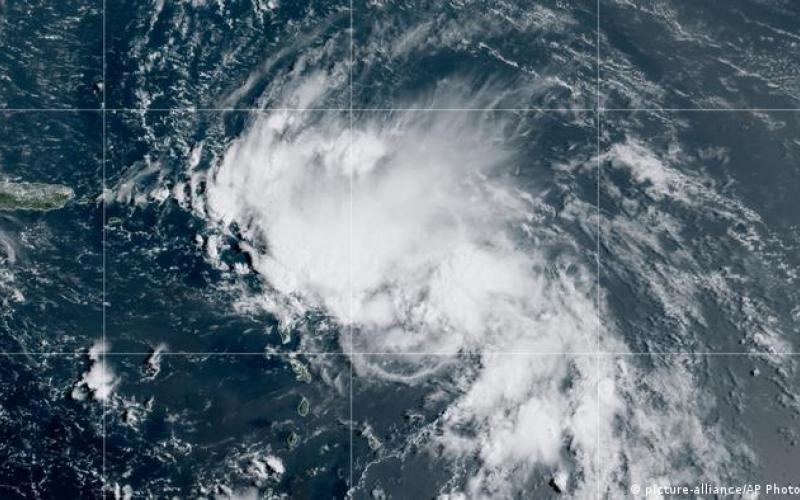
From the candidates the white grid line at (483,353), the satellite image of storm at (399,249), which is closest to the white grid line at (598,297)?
the satellite image of storm at (399,249)

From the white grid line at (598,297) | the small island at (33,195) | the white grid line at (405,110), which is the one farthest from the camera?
the small island at (33,195)

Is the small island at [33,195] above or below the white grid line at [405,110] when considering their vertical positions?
below

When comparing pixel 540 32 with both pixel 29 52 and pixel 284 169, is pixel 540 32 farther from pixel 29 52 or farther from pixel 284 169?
pixel 29 52

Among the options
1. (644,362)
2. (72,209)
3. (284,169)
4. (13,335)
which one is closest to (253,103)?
(284,169)

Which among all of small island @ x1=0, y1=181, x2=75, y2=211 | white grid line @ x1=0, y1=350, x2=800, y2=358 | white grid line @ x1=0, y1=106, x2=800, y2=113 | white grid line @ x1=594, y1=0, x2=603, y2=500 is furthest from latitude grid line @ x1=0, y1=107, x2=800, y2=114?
white grid line @ x1=0, y1=350, x2=800, y2=358

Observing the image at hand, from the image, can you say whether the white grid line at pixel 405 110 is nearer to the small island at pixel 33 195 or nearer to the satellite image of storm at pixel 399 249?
the satellite image of storm at pixel 399 249

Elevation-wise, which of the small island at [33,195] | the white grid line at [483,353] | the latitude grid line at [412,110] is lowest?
the white grid line at [483,353]

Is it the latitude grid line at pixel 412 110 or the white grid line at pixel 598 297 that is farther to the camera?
the latitude grid line at pixel 412 110
